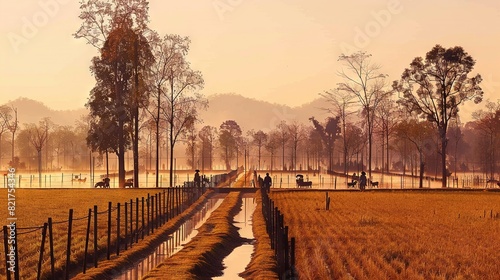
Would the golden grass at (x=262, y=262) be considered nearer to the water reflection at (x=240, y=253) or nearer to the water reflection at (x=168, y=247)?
the water reflection at (x=240, y=253)

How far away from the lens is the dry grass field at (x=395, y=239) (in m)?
23.7

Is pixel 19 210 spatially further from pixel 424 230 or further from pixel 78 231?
pixel 424 230

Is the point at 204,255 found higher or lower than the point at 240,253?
higher

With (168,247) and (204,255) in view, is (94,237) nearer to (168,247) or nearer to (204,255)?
(204,255)

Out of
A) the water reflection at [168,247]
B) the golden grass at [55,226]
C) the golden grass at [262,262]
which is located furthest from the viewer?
the water reflection at [168,247]

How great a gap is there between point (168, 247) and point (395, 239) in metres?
9.34

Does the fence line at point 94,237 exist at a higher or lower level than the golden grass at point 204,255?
higher

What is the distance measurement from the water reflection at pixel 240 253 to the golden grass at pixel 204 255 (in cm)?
29

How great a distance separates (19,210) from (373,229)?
21.8 meters

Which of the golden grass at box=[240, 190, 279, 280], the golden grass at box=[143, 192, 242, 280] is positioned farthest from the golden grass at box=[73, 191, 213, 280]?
the golden grass at box=[240, 190, 279, 280]

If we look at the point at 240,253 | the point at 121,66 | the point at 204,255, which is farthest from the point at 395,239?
the point at 121,66

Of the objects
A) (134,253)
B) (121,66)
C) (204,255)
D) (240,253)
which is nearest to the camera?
(204,255)

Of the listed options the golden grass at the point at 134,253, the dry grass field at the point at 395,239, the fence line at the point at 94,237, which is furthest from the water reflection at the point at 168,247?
the dry grass field at the point at 395,239

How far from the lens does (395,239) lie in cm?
3250
